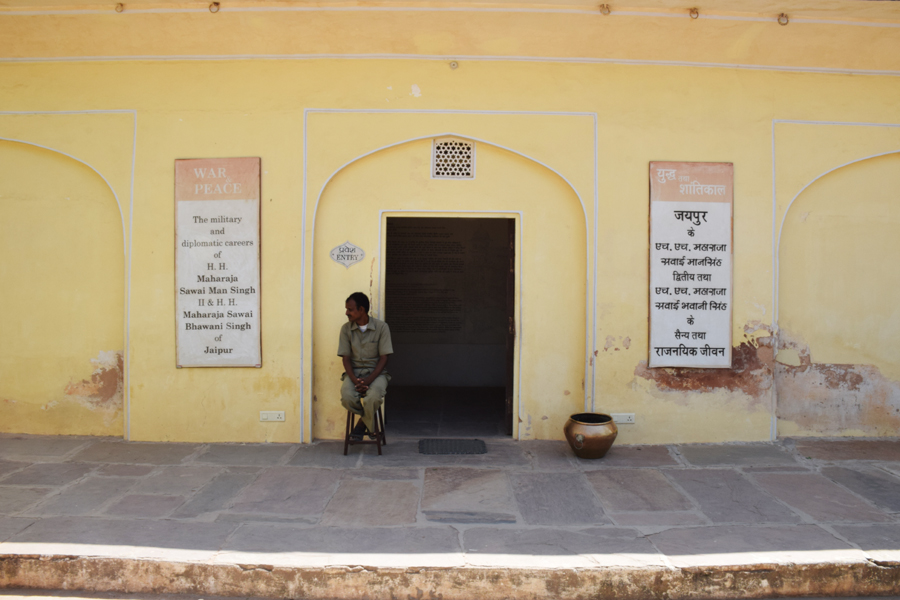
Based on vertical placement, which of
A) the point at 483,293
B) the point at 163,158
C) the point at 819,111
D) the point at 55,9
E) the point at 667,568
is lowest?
the point at 667,568

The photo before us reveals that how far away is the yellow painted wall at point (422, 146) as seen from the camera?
5.74m

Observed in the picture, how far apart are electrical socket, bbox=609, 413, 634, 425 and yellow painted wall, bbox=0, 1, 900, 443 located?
0.21 ft

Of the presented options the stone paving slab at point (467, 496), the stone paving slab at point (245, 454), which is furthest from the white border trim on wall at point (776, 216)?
the stone paving slab at point (245, 454)

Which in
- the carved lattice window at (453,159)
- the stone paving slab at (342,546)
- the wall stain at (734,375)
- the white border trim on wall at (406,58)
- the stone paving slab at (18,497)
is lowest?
the stone paving slab at (342,546)

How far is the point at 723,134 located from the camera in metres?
5.80

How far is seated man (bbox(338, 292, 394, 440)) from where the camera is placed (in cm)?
535

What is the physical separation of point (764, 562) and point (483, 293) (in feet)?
19.8

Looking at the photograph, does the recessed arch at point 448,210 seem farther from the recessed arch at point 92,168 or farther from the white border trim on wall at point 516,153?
the recessed arch at point 92,168

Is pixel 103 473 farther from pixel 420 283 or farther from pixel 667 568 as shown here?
pixel 420 283

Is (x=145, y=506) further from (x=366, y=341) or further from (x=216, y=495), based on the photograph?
(x=366, y=341)

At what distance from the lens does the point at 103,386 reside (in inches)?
234

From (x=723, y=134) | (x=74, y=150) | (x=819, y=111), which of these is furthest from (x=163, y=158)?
(x=819, y=111)

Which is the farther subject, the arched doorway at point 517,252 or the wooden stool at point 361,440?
the arched doorway at point 517,252

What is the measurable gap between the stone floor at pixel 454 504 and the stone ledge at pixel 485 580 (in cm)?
6
